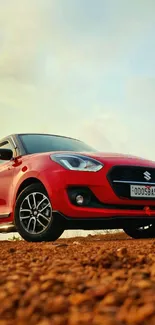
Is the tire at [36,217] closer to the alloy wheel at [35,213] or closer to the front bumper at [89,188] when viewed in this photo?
the alloy wheel at [35,213]

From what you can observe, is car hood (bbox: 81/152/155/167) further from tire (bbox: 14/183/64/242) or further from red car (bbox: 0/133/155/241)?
tire (bbox: 14/183/64/242)

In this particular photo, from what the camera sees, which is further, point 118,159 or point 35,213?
point 118,159

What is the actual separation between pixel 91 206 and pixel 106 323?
4.59m

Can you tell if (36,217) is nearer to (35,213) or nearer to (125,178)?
(35,213)

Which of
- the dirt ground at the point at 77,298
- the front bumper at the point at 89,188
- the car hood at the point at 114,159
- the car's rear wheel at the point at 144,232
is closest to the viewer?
the dirt ground at the point at 77,298

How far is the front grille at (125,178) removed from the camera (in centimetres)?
611

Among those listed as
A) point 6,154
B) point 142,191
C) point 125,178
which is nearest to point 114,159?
point 125,178

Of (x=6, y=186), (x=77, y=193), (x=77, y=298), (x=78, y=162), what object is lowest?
(x=77, y=298)

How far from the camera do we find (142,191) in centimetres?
632

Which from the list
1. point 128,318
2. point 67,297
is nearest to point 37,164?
point 67,297

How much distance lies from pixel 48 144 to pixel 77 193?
157 cm

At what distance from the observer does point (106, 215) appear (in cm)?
600

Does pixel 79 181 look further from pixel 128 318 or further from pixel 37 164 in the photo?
pixel 128 318

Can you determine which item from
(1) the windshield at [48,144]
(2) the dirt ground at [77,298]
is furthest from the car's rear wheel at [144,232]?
(2) the dirt ground at [77,298]
